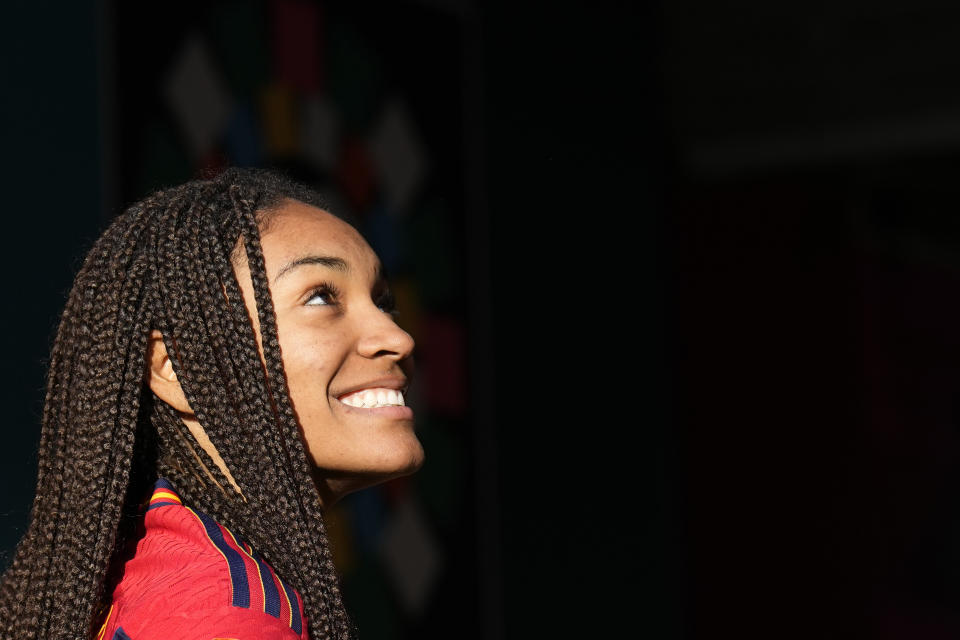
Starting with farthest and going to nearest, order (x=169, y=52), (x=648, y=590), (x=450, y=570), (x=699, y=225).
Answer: (x=699, y=225)
(x=648, y=590)
(x=450, y=570)
(x=169, y=52)

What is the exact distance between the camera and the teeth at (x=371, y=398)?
4.87 ft

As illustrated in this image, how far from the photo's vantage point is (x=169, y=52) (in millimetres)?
2648

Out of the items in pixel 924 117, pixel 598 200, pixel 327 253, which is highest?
pixel 924 117

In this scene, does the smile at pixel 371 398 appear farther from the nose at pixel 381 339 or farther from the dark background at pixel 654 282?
the dark background at pixel 654 282

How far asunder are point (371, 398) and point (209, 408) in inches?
7.3

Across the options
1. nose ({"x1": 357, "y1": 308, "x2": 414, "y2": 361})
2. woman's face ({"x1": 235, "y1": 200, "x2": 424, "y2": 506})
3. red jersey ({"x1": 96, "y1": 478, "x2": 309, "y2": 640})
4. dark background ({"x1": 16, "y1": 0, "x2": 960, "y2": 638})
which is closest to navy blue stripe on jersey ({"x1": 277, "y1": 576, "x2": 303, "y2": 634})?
red jersey ({"x1": 96, "y1": 478, "x2": 309, "y2": 640})

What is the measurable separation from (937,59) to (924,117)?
68cm

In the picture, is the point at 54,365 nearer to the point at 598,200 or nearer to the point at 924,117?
the point at 598,200

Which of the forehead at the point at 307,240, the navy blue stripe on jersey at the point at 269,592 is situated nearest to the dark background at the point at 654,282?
the forehead at the point at 307,240

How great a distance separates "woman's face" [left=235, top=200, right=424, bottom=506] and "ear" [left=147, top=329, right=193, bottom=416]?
11 centimetres

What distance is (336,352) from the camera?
1.46 metres

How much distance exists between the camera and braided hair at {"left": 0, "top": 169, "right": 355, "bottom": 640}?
54.5 inches

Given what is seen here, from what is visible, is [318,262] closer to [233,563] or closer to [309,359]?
[309,359]

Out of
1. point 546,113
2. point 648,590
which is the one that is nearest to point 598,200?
point 546,113
